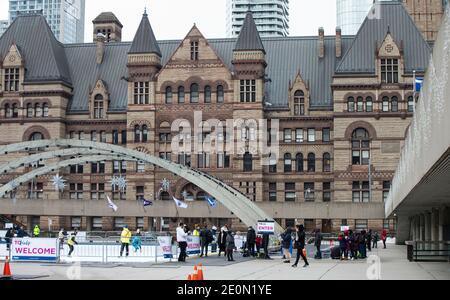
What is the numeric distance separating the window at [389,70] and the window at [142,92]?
23422 millimetres

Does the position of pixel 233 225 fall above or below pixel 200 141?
below

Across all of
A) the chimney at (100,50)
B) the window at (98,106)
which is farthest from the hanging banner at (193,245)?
the chimney at (100,50)

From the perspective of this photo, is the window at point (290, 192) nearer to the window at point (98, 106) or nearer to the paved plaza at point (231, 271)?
the window at point (98, 106)

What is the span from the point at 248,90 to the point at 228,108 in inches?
106

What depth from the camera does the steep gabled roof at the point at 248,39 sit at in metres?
Answer: 78.3

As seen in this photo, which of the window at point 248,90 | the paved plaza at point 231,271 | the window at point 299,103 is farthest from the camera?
the window at point 299,103

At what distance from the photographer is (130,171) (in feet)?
267

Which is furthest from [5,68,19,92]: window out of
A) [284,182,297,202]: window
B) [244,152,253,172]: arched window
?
[284,182,297,202]: window

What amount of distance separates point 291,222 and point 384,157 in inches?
430

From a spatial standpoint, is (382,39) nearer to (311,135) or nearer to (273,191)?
(311,135)

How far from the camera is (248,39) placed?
3095 inches
